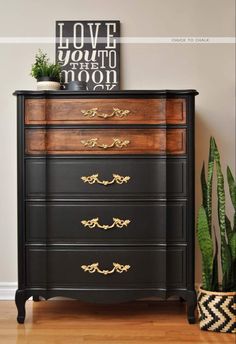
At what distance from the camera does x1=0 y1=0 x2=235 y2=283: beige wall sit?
318 centimetres

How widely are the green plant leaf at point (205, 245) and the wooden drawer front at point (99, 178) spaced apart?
173 mm

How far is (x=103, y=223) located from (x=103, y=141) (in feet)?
1.31

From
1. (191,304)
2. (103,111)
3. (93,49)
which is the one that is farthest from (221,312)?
(93,49)

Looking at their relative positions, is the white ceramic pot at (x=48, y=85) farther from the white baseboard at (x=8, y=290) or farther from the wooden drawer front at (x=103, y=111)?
the white baseboard at (x=8, y=290)

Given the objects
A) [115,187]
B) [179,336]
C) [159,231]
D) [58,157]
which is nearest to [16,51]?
[58,157]

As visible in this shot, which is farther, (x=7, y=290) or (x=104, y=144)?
(x=7, y=290)

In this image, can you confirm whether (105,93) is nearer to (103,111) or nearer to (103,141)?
(103,111)

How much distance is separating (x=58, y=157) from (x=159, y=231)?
2.01ft

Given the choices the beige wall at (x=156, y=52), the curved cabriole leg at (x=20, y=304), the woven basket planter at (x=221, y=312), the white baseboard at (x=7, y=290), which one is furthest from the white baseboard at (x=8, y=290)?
the beige wall at (x=156, y=52)

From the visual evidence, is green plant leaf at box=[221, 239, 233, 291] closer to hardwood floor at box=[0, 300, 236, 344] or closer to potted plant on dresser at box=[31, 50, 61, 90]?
hardwood floor at box=[0, 300, 236, 344]

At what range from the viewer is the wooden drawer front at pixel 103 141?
8.86 ft

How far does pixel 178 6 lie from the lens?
318 cm

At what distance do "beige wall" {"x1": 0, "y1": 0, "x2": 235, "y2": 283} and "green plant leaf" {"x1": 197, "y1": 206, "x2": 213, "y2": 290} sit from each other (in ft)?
1.99

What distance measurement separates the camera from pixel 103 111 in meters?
2.71
